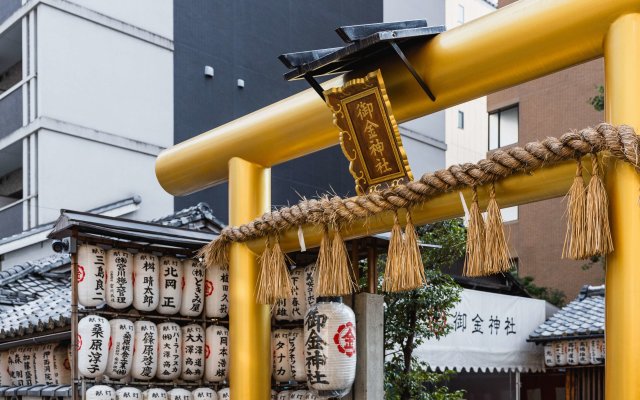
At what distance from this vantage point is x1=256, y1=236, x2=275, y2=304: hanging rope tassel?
222 inches

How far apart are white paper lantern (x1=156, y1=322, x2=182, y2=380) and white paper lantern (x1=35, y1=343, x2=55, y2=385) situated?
8.42 ft

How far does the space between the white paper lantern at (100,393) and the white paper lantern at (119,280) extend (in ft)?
2.22

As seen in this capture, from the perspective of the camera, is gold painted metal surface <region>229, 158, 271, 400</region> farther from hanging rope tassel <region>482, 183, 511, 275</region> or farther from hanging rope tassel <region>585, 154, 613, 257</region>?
hanging rope tassel <region>585, 154, 613, 257</region>

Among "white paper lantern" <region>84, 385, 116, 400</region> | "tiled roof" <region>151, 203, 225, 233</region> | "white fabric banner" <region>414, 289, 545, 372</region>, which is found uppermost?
"tiled roof" <region>151, 203, 225, 233</region>

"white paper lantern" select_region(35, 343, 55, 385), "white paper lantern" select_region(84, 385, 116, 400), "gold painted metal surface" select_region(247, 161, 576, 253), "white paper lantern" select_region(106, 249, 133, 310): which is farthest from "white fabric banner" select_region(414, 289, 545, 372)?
"gold painted metal surface" select_region(247, 161, 576, 253)

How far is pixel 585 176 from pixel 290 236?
2460 mm

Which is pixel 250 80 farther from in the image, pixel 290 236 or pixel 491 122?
pixel 290 236

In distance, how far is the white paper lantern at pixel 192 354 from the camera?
6.85m

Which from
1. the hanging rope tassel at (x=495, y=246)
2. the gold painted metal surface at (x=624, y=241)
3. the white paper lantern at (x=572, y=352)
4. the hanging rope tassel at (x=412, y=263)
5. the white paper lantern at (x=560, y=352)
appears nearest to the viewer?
the gold painted metal surface at (x=624, y=241)

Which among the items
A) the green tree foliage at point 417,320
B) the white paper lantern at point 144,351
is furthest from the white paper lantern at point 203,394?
the green tree foliage at point 417,320

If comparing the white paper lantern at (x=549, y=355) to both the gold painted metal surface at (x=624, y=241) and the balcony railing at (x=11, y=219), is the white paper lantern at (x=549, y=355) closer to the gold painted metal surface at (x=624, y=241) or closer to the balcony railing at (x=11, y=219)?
the balcony railing at (x=11, y=219)

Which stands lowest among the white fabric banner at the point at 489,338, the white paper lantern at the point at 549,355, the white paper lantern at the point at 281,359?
the white paper lantern at the point at 549,355

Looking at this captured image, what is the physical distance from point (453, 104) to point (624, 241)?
167 centimetres

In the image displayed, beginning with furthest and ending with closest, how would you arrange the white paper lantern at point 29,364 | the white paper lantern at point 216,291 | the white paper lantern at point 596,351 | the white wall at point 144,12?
the white wall at point 144,12 → the white paper lantern at point 596,351 → the white paper lantern at point 29,364 → the white paper lantern at point 216,291
